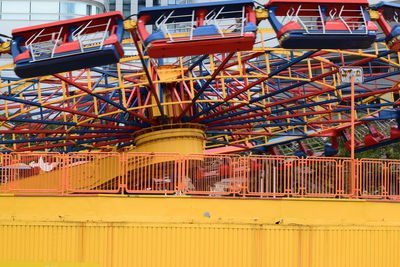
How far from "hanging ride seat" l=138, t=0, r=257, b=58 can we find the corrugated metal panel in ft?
23.3

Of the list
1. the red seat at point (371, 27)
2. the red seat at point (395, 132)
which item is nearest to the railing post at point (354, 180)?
the red seat at point (371, 27)

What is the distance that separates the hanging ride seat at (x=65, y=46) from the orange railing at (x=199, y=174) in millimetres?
2815

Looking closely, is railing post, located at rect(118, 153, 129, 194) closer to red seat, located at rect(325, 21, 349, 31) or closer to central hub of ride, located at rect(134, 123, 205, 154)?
red seat, located at rect(325, 21, 349, 31)

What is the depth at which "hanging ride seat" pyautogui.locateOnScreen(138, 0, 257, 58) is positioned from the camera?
23.2 m

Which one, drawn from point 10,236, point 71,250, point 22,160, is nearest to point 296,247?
point 71,250

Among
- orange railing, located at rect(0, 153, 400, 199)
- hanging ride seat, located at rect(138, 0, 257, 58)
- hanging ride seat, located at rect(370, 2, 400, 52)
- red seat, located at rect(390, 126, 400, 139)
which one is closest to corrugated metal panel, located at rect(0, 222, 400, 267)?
orange railing, located at rect(0, 153, 400, 199)

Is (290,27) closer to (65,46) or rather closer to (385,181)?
(385,181)

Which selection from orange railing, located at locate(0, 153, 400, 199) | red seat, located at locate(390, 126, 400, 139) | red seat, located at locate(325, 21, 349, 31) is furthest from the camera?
red seat, located at locate(390, 126, 400, 139)

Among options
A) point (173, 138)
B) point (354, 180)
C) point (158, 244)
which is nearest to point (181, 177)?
point (158, 244)

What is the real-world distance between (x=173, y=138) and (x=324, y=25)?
15.4 meters

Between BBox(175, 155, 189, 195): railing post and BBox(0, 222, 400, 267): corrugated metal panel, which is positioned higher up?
BBox(175, 155, 189, 195): railing post

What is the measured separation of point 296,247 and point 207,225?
7.23 feet

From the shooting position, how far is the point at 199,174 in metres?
22.5

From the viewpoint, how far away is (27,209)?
21.8 m
